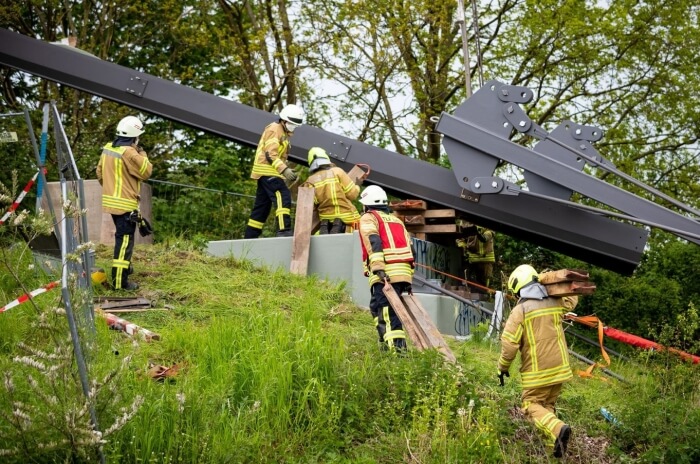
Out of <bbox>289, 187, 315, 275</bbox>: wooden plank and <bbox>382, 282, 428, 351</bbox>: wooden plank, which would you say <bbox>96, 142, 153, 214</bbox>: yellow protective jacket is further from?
<bbox>382, 282, 428, 351</bbox>: wooden plank

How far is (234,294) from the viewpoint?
12.6 meters

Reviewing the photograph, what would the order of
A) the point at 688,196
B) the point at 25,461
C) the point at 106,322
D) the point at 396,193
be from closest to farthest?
the point at 25,461 < the point at 106,322 < the point at 396,193 < the point at 688,196

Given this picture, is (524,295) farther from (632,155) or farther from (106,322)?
(632,155)

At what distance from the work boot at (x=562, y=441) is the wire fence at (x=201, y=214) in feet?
32.2

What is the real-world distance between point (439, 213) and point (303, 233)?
1.88 metres

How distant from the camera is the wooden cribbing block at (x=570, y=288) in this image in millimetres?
8509

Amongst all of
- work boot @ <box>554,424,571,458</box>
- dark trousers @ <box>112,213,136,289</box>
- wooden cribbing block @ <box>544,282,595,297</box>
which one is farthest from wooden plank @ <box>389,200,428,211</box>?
work boot @ <box>554,424,571,458</box>

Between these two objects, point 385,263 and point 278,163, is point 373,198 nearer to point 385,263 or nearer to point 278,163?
point 385,263

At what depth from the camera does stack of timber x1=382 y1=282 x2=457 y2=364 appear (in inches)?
407

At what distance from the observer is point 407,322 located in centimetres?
1041

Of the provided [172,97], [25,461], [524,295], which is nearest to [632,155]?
[172,97]

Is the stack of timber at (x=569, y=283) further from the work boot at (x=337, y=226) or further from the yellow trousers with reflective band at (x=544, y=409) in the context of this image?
the work boot at (x=337, y=226)

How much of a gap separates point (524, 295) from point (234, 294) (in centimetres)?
476

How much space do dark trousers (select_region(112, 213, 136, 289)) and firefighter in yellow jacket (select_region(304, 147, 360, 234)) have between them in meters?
2.62
